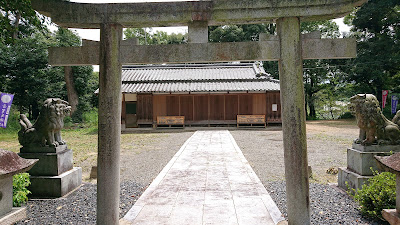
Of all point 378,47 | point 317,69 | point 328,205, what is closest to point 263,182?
point 328,205

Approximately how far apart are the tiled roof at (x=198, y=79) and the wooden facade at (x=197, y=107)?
0.69m

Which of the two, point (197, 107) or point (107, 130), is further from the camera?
point (197, 107)

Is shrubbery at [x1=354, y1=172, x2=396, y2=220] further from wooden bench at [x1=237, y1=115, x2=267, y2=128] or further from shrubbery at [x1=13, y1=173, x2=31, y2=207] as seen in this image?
wooden bench at [x1=237, y1=115, x2=267, y2=128]

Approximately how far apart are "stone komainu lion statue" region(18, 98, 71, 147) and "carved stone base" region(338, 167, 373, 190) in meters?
5.77

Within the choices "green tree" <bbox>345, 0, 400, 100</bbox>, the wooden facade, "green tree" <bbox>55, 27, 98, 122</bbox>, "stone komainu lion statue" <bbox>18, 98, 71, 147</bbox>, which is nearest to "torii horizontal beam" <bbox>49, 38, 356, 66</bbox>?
"stone komainu lion statue" <bbox>18, 98, 71, 147</bbox>

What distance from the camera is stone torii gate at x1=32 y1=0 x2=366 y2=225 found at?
3.37 metres

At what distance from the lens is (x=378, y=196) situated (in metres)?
3.84

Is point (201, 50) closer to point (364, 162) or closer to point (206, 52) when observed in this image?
point (206, 52)

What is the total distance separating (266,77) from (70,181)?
58.5ft

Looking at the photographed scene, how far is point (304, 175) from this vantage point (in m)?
3.35

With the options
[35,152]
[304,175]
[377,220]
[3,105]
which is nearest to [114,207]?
[304,175]

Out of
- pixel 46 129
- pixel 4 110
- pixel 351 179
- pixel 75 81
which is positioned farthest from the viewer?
pixel 75 81

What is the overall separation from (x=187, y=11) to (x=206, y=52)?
0.57 meters

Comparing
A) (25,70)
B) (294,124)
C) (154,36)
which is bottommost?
(294,124)
